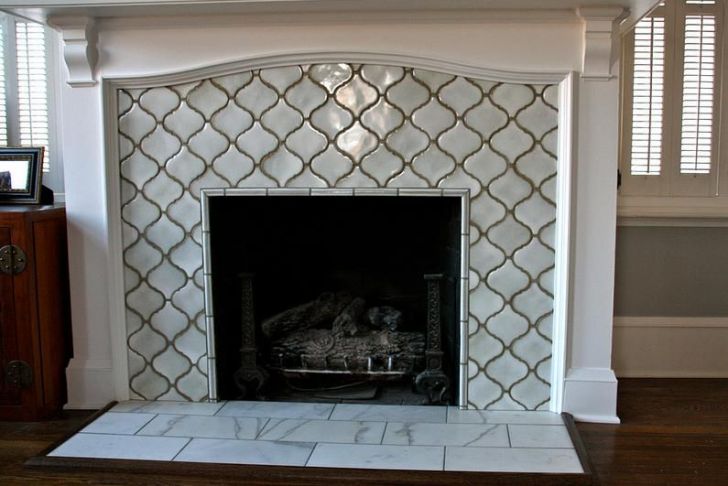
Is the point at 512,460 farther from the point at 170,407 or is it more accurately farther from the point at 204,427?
the point at 170,407

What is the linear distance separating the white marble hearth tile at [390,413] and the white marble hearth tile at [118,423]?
27.0 inches

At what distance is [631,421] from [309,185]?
1469 millimetres

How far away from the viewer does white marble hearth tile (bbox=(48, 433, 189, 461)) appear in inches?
90.0

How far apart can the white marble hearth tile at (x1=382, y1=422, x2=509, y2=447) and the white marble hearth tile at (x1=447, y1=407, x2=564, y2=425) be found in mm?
46

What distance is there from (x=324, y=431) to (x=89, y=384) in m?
0.97

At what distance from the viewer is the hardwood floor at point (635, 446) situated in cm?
218

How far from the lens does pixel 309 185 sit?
2.61m

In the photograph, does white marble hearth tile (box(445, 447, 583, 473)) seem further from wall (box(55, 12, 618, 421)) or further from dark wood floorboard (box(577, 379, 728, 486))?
wall (box(55, 12, 618, 421))

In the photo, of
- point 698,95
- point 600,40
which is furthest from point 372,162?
point 698,95

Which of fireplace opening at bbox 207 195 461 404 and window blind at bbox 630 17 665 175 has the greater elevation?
window blind at bbox 630 17 665 175

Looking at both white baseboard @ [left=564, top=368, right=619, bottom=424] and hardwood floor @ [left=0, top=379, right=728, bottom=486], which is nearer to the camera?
hardwood floor @ [left=0, top=379, right=728, bottom=486]

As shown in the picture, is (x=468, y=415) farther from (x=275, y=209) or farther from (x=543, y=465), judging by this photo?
(x=275, y=209)

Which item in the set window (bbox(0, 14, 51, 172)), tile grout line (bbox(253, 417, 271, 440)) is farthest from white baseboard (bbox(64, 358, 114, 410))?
window (bbox(0, 14, 51, 172))

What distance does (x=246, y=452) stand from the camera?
→ 230 centimetres
